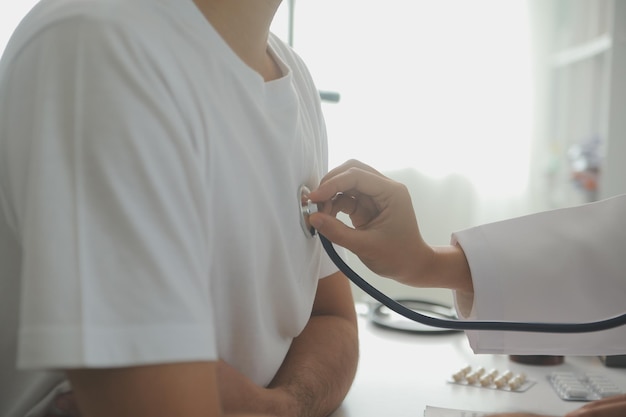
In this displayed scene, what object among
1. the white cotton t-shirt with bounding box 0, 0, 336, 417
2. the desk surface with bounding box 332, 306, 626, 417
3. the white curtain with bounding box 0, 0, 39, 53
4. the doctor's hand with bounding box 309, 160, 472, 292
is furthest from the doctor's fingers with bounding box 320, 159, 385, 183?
the white curtain with bounding box 0, 0, 39, 53

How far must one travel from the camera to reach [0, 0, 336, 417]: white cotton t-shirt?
53cm

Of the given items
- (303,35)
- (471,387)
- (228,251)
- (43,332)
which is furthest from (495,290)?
(303,35)

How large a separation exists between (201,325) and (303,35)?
7.77ft

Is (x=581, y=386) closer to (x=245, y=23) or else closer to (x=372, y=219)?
(x=372, y=219)

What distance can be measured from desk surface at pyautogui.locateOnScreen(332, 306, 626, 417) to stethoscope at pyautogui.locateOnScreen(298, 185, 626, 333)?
0.14 metres

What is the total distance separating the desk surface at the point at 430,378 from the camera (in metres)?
0.97

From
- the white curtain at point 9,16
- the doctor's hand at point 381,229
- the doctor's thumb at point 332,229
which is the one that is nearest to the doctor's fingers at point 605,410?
the doctor's hand at point 381,229

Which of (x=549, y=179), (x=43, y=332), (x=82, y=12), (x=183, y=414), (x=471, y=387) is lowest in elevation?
(x=549, y=179)

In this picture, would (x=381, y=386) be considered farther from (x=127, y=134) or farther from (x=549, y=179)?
(x=549, y=179)

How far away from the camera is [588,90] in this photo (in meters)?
3.04

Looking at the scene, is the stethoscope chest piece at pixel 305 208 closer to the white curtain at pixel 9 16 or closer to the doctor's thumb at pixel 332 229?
the doctor's thumb at pixel 332 229

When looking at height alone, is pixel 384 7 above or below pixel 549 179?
above

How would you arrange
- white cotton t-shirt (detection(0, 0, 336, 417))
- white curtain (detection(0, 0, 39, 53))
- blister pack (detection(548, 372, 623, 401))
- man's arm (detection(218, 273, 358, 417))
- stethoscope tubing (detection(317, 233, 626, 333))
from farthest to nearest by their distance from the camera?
white curtain (detection(0, 0, 39, 53)), blister pack (detection(548, 372, 623, 401)), stethoscope tubing (detection(317, 233, 626, 333)), man's arm (detection(218, 273, 358, 417)), white cotton t-shirt (detection(0, 0, 336, 417))

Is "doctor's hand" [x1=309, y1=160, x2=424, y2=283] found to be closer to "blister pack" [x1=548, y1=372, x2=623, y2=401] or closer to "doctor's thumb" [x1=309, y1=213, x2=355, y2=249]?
"doctor's thumb" [x1=309, y1=213, x2=355, y2=249]
